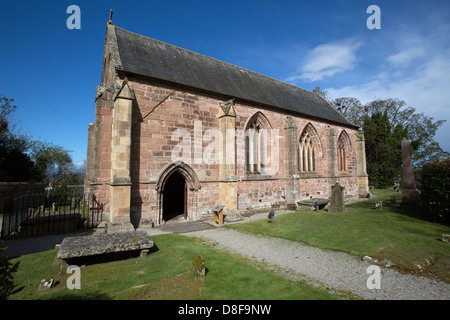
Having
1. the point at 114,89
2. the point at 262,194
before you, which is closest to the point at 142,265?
the point at 114,89

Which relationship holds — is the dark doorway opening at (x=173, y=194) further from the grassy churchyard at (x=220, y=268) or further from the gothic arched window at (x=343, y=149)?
the gothic arched window at (x=343, y=149)

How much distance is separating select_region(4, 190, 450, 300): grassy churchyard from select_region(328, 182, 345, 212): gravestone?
13.1 feet

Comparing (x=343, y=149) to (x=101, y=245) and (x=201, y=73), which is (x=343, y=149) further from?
(x=101, y=245)

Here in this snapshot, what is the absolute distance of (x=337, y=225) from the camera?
1017 centimetres

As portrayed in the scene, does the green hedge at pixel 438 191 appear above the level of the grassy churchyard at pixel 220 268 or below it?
above

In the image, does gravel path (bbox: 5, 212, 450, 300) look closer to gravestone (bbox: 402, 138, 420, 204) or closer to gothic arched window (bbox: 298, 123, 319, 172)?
gravestone (bbox: 402, 138, 420, 204)

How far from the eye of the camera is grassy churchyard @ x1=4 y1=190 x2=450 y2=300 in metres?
4.34

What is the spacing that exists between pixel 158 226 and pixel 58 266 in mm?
5183

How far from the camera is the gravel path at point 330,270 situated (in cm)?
452

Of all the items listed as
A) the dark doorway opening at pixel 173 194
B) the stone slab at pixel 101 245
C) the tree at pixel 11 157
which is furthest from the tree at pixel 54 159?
the stone slab at pixel 101 245

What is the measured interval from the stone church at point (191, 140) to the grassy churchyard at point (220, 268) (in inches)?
136

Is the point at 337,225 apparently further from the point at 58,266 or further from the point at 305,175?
the point at 58,266

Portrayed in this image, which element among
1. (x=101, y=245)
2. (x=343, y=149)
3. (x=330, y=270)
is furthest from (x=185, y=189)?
(x=343, y=149)

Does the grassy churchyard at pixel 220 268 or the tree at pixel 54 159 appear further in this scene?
the tree at pixel 54 159
